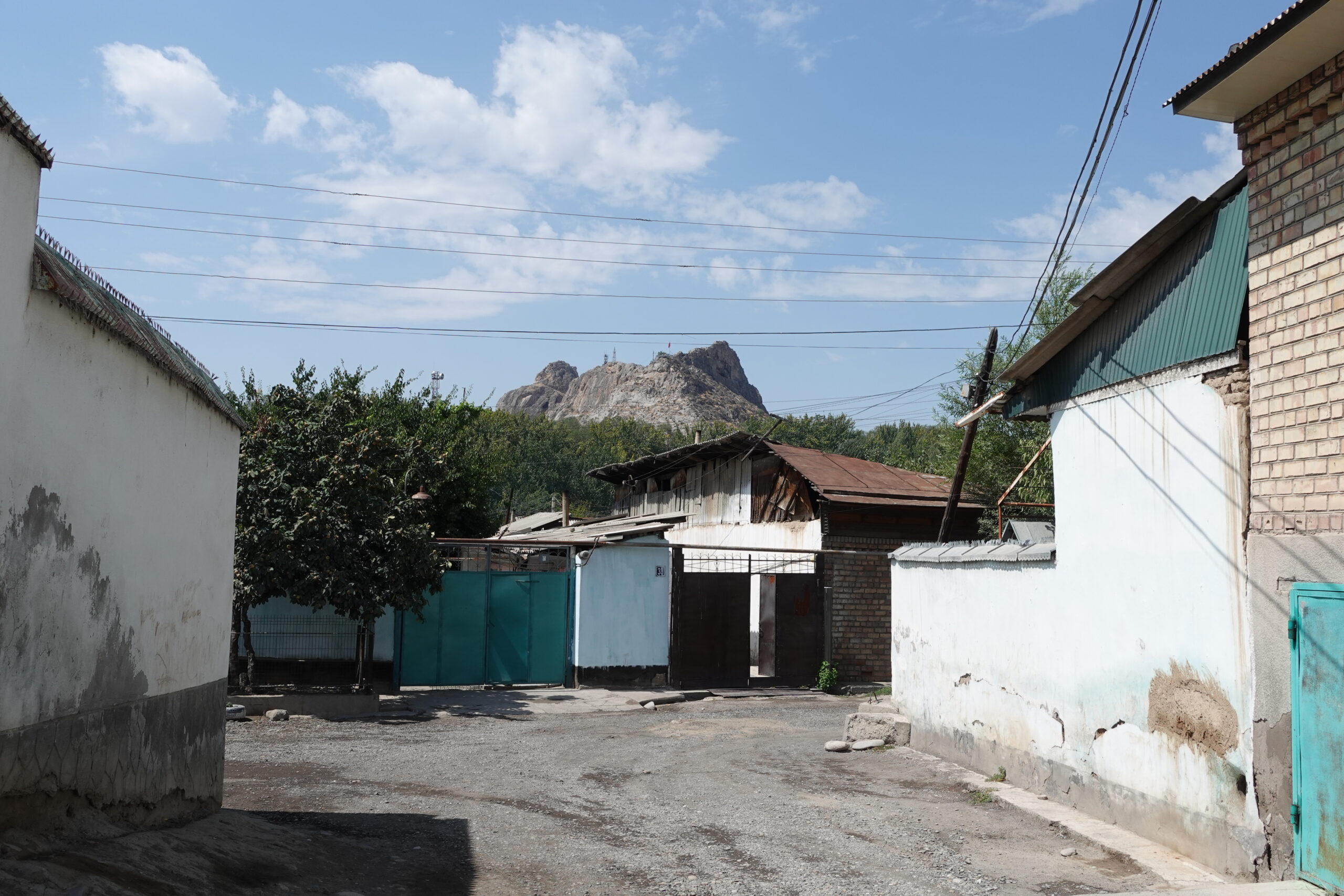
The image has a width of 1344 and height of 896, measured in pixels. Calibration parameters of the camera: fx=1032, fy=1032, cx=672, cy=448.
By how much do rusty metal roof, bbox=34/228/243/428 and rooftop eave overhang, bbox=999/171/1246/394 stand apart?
6.52 m

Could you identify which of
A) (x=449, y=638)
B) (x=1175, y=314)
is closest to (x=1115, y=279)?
(x=1175, y=314)

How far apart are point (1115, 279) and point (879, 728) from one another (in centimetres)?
656

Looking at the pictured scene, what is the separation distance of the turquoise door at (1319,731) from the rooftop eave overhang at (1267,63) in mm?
2936

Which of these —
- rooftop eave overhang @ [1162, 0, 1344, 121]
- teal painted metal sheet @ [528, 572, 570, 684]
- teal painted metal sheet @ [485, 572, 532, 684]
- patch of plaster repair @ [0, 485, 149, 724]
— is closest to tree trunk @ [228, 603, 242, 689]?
teal painted metal sheet @ [485, 572, 532, 684]

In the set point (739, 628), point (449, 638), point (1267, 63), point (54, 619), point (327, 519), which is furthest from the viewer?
point (739, 628)

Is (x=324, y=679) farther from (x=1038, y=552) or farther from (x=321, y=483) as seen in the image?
(x=1038, y=552)

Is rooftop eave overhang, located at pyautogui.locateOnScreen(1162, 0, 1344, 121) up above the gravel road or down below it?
above

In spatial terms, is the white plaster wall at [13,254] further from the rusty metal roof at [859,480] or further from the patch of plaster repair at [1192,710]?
the rusty metal roof at [859,480]

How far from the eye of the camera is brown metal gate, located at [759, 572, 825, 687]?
19.4m

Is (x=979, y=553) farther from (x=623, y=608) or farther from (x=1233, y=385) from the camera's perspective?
(x=623, y=608)

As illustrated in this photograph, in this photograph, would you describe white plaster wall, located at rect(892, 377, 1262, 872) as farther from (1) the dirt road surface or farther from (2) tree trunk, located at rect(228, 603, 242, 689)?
(2) tree trunk, located at rect(228, 603, 242, 689)

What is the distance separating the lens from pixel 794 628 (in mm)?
19484

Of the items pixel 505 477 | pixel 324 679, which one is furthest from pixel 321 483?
pixel 505 477

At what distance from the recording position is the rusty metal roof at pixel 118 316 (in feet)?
16.6
